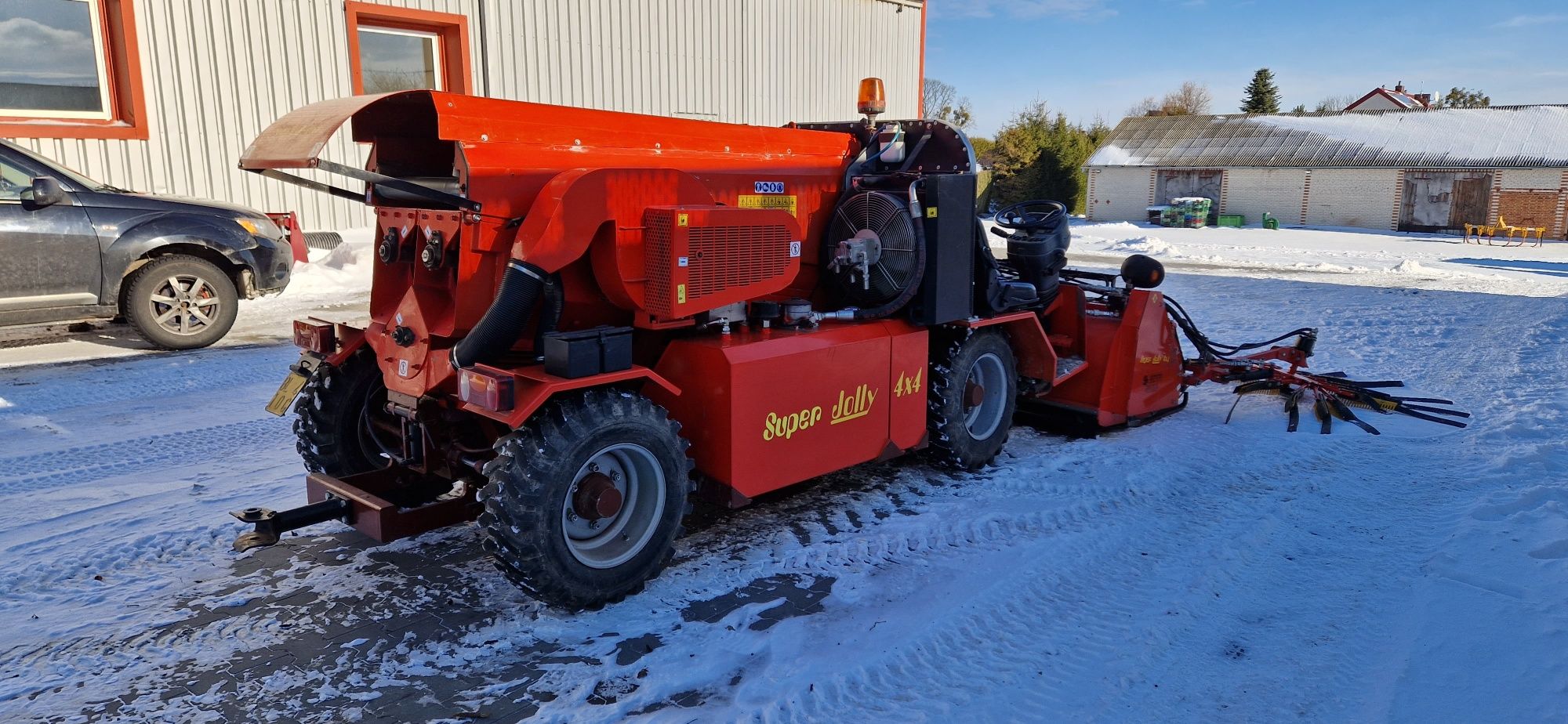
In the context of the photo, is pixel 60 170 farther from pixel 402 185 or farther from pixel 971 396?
pixel 971 396

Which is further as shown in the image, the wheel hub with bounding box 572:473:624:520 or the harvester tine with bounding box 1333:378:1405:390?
the harvester tine with bounding box 1333:378:1405:390

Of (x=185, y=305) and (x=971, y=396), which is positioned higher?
(x=185, y=305)

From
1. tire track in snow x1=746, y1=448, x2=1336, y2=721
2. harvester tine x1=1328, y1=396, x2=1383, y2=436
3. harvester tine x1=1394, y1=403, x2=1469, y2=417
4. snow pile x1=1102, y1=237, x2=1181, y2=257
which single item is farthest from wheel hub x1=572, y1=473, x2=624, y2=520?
snow pile x1=1102, y1=237, x2=1181, y2=257

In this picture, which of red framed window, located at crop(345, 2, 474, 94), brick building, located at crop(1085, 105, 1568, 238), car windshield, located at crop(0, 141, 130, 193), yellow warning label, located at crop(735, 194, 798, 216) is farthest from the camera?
brick building, located at crop(1085, 105, 1568, 238)

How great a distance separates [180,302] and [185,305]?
0.04 meters

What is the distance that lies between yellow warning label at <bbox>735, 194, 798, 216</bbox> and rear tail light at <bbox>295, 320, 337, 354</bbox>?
2.00m

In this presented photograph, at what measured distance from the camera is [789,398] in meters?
4.45

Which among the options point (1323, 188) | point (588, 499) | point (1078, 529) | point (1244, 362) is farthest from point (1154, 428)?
point (1323, 188)

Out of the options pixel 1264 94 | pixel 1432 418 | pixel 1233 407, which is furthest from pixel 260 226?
pixel 1264 94

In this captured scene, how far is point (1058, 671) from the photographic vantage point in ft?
11.0

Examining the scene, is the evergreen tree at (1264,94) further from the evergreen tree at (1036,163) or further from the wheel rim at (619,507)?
the wheel rim at (619,507)

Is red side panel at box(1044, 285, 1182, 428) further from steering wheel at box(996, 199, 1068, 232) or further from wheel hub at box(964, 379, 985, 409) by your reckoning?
wheel hub at box(964, 379, 985, 409)

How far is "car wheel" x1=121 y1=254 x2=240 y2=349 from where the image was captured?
8.07 meters

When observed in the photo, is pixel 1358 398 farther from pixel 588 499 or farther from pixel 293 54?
pixel 293 54
